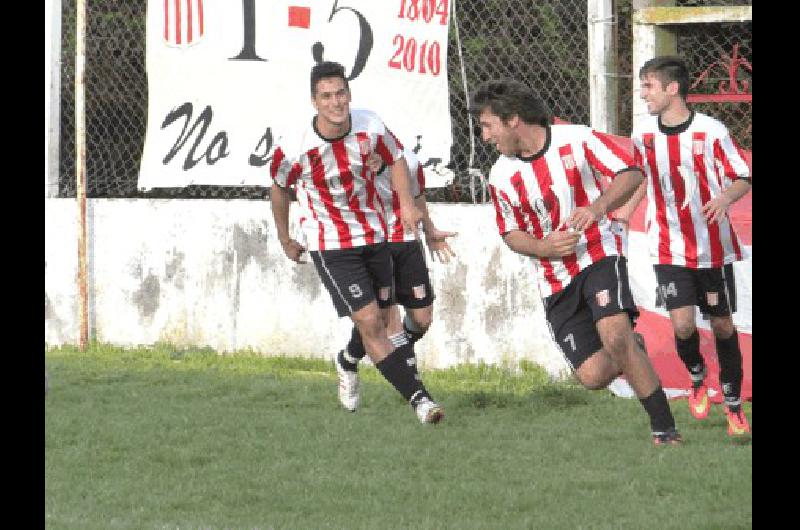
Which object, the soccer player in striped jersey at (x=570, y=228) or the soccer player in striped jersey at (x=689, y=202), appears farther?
the soccer player in striped jersey at (x=689, y=202)

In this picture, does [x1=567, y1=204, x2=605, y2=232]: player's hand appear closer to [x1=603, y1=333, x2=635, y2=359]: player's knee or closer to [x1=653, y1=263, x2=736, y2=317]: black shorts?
[x1=603, y1=333, x2=635, y2=359]: player's knee

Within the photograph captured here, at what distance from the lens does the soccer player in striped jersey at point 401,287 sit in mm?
9945

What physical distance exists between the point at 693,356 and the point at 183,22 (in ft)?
16.9

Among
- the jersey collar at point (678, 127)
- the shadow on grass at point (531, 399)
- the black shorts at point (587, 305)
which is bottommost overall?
the shadow on grass at point (531, 399)

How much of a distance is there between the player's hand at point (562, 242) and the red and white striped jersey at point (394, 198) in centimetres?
183

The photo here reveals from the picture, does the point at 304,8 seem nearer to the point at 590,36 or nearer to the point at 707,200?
the point at 590,36

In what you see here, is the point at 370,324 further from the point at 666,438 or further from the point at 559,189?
the point at 666,438

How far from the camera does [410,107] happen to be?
12.0 meters

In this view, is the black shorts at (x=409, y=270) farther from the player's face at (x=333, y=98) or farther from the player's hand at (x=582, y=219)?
the player's hand at (x=582, y=219)

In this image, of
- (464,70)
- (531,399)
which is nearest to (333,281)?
(531,399)

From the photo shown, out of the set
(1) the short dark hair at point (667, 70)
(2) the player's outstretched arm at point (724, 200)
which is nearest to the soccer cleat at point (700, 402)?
(2) the player's outstretched arm at point (724, 200)

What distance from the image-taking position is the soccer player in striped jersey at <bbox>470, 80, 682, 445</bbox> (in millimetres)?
8070

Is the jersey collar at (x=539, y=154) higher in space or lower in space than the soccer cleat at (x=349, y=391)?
higher

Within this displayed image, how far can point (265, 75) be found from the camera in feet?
40.9
